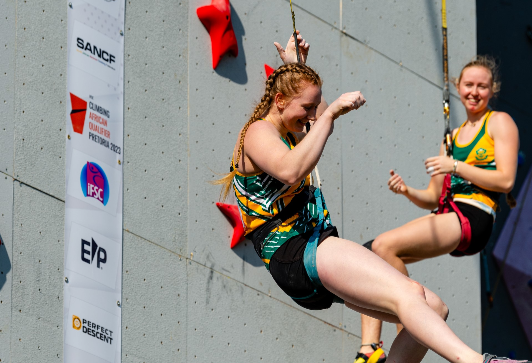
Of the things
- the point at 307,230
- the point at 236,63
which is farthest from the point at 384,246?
the point at 236,63

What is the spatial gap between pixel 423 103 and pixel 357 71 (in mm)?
683

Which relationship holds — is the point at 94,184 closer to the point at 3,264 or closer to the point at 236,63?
the point at 3,264

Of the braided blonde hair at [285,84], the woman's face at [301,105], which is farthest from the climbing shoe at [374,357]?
the woman's face at [301,105]

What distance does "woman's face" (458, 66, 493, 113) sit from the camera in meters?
4.32

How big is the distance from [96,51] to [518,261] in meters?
4.82

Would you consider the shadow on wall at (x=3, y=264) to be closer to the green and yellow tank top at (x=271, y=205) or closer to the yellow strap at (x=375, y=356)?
the green and yellow tank top at (x=271, y=205)

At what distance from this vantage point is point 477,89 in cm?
432

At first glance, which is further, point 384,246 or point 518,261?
point 518,261

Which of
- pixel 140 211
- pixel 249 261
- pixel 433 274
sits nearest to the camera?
pixel 140 211

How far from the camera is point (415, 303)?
2688 mm

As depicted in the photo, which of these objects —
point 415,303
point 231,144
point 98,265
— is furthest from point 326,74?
point 415,303

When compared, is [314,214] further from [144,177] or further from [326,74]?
[326,74]

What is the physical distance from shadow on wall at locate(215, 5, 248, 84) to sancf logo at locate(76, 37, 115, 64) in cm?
70

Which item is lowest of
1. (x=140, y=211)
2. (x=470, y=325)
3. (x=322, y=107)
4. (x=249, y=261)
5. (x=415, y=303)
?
(x=470, y=325)
